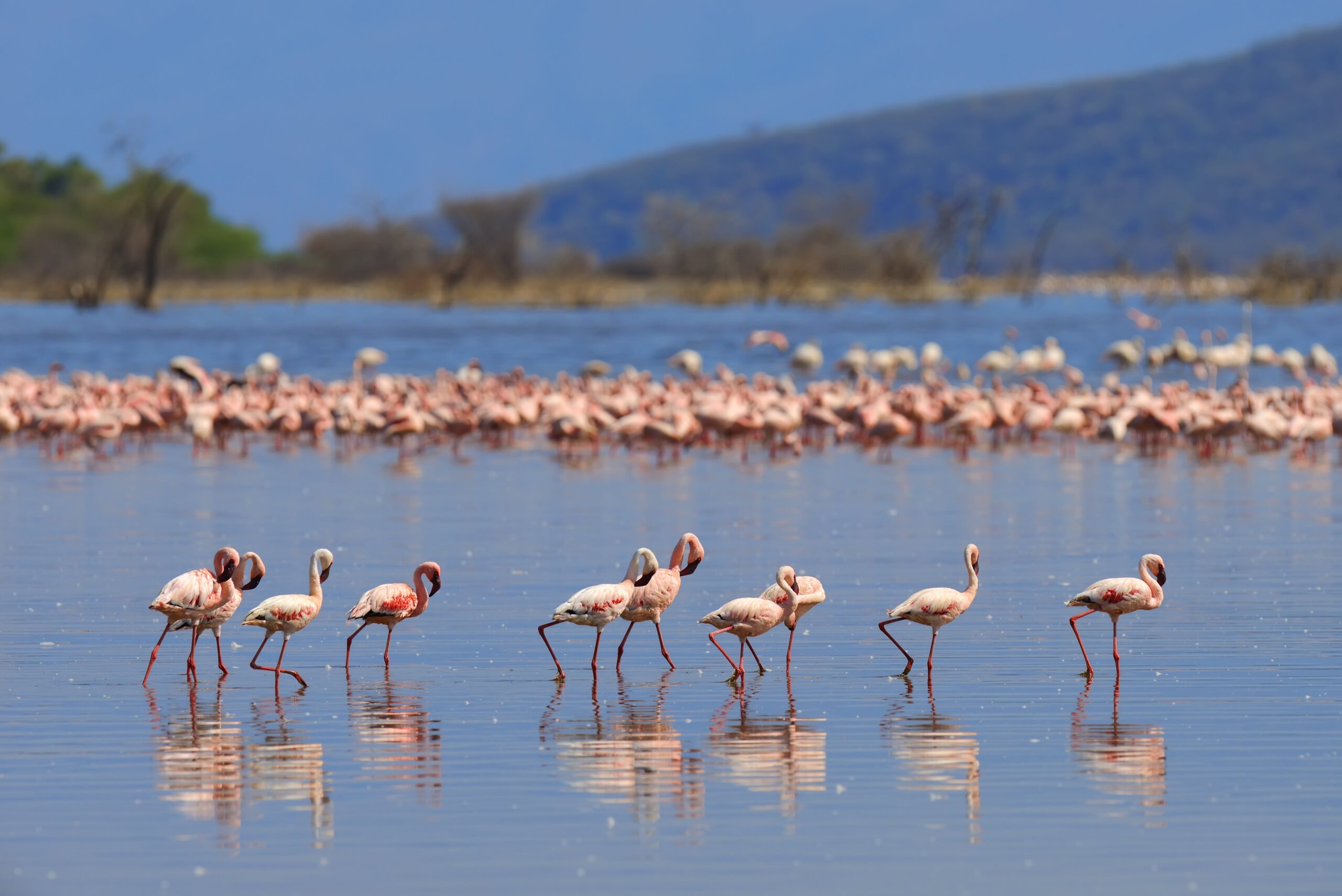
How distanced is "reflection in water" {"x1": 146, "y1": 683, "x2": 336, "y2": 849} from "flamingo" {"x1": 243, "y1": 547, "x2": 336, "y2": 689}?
1.49ft

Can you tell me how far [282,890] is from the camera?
664 centimetres

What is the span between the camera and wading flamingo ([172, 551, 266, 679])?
10.1 metres

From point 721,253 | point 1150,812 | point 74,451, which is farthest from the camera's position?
point 721,253

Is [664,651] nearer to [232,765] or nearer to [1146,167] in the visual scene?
[232,765]

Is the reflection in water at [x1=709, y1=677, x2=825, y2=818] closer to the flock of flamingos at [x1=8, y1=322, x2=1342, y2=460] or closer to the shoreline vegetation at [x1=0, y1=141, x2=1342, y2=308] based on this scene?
the flock of flamingos at [x1=8, y1=322, x2=1342, y2=460]

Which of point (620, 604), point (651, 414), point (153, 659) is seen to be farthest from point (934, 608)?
point (651, 414)

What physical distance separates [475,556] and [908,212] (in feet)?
595

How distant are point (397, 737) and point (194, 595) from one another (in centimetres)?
164

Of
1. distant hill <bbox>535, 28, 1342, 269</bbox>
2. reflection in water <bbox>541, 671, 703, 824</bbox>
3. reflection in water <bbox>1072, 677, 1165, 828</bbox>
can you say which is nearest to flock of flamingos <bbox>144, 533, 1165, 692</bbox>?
reflection in water <bbox>541, 671, 703, 824</bbox>

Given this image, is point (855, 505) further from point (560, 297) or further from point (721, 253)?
point (721, 253)

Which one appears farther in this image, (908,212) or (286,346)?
A: (908,212)

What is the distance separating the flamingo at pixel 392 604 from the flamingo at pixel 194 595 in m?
0.60

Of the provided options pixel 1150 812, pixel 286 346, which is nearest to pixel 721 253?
pixel 286 346

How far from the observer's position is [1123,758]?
8.32m
